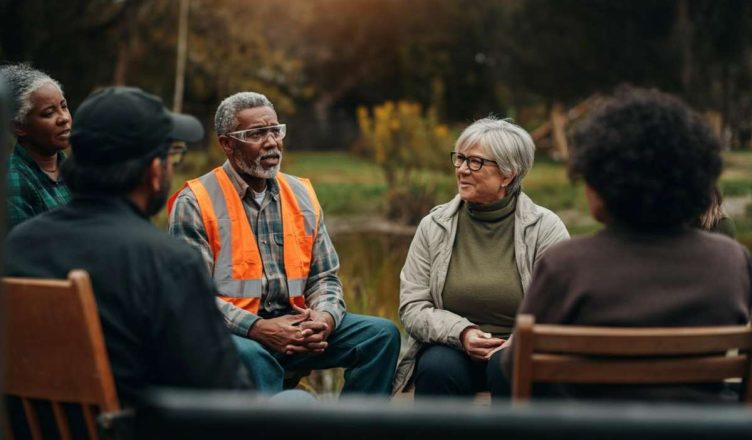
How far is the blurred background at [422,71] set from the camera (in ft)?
48.3

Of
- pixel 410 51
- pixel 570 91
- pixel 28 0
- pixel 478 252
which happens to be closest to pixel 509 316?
pixel 478 252

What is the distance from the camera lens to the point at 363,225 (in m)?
15.2

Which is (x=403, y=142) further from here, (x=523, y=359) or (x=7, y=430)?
(x=523, y=359)

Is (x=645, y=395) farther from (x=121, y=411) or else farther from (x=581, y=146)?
(x=121, y=411)

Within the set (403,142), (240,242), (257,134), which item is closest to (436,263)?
(240,242)

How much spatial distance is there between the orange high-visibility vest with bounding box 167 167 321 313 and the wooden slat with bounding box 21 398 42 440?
140cm

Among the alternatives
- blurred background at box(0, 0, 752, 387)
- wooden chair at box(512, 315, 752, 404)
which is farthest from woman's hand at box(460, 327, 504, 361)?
blurred background at box(0, 0, 752, 387)

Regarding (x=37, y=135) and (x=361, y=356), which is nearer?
(x=37, y=135)

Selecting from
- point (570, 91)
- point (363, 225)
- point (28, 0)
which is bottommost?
point (363, 225)

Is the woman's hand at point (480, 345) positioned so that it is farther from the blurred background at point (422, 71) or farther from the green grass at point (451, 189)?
the green grass at point (451, 189)

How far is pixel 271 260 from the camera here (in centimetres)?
387

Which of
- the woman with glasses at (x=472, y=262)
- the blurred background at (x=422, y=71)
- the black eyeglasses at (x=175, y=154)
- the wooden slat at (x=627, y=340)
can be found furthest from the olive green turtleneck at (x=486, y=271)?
the blurred background at (x=422, y=71)

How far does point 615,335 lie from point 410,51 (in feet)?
110

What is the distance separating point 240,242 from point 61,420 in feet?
5.01
